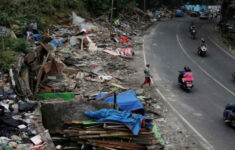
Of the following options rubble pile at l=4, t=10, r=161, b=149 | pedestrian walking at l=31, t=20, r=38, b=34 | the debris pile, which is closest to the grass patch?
rubble pile at l=4, t=10, r=161, b=149

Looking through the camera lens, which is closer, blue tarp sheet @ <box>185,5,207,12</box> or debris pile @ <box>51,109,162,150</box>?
debris pile @ <box>51,109,162,150</box>

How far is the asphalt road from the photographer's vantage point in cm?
1052

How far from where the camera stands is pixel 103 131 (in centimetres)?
892

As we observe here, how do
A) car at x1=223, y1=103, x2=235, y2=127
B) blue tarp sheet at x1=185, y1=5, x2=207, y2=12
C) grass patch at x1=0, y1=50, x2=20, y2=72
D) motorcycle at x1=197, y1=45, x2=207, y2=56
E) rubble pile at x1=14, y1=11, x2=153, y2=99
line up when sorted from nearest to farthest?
car at x1=223, y1=103, x2=235, y2=127 → grass patch at x1=0, y1=50, x2=20, y2=72 → rubble pile at x1=14, y1=11, x2=153, y2=99 → motorcycle at x1=197, y1=45, x2=207, y2=56 → blue tarp sheet at x1=185, y1=5, x2=207, y2=12

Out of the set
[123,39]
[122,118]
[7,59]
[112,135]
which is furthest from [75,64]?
[123,39]

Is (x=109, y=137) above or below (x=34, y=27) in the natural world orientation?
below

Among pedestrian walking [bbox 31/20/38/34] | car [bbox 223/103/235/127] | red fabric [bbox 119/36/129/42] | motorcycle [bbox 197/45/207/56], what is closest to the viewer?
car [bbox 223/103/235/127]

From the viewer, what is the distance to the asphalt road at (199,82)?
34.5 feet

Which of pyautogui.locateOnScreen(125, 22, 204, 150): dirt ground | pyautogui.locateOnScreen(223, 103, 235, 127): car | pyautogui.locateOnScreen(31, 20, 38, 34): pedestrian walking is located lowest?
pyautogui.locateOnScreen(125, 22, 204, 150): dirt ground

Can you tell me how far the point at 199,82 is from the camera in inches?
636

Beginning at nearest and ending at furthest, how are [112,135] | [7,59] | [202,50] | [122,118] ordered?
[112,135] < [122,118] < [7,59] < [202,50]

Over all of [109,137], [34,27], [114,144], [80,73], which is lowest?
[114,144]

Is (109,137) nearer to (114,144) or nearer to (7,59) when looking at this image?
(114,144)

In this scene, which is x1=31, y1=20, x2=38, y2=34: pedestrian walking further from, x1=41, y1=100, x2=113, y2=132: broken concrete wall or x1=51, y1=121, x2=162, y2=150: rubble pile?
x1=51, y1=121, x2=162, y2=150: rubble pile
